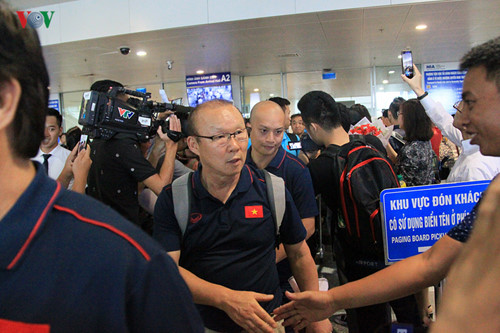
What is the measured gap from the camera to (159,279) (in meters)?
0.66

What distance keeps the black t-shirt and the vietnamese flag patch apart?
1035 mm

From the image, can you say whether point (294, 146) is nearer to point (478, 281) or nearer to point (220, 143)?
point (220, 143)

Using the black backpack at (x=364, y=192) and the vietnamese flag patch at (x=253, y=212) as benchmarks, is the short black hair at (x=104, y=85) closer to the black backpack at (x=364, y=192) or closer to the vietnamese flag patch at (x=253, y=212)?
the vietnamese flag patch at (x=253, y=212)

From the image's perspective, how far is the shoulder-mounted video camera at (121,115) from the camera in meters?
2.35

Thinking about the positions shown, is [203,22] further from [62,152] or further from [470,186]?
[470,186]

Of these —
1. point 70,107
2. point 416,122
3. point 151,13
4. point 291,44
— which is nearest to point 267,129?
point 416,122

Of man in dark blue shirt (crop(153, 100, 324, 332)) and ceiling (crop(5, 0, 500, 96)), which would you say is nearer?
man in dark blue shirt (crop(153, 100, 324, 332))

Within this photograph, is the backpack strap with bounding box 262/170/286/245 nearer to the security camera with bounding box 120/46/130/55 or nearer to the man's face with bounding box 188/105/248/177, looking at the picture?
the man's face with bounding box 188/105/248/177

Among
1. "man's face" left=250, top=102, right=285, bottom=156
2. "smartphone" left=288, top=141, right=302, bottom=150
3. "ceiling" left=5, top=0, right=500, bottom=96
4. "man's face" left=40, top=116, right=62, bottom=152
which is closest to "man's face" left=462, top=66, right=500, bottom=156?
"man's face" left=250, top=102, right=285, bottom=156

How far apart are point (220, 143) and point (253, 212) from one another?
1.26 ft

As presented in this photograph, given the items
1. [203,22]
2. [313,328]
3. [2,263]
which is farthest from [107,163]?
[203,22]

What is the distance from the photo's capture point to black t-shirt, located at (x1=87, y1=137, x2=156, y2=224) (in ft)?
7.99

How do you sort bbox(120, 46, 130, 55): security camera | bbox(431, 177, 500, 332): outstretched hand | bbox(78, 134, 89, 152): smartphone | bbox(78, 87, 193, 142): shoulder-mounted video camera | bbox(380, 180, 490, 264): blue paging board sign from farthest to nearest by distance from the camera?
bbox(120, 46, 130, 55): security camera, bbox(78, 134, 89, 152): smartphone, bbox(78, 87, 193, 142): shoulder-mounted video camera, bbox(380, 180, 490, 264): blue paging board sign, bbox(431, 177, 500, 332): outstretched hand

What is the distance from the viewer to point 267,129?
8.32 feet
